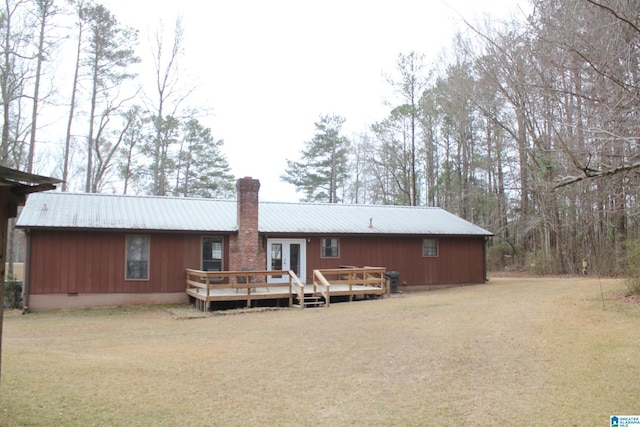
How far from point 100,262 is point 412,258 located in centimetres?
1163

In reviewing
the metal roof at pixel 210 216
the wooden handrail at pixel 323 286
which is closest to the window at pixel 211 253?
the metal roof at pixel 210 216

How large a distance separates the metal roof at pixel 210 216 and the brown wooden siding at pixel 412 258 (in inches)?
17.8

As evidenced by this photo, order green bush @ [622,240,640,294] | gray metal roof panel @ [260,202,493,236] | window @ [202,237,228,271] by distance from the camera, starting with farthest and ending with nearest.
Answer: gray metal roof panel @ [260,202,493,236] → window @ [202,237,228,271] → green bush @ [622,240,640,294]

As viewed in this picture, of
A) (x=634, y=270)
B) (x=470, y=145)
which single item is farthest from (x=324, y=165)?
(x=634, y=270)

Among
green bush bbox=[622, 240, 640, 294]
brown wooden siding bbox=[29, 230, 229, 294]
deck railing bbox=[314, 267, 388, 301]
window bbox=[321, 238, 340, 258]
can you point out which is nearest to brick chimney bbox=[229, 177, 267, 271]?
brown wooden siding bbox=[29, 230, 229, 294]

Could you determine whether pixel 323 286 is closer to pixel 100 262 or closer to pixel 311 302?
pixel 311 302

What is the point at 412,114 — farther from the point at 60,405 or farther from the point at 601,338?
the point at 60,405

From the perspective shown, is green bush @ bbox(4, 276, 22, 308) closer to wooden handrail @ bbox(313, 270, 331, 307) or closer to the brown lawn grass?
the brown lawn grass

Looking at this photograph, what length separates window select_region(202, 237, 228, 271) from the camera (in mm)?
17547

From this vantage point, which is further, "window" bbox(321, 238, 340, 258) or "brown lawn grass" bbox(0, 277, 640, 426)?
"window" bbox(321, 238, 340, 258)

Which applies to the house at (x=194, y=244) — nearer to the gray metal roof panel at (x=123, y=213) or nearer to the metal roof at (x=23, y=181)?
the gray metal roof panel at (x=123, y=213)

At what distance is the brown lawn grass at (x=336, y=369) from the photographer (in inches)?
214

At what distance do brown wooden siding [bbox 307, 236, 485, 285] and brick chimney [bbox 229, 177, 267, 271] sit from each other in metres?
2.58

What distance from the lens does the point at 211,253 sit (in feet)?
57.9
